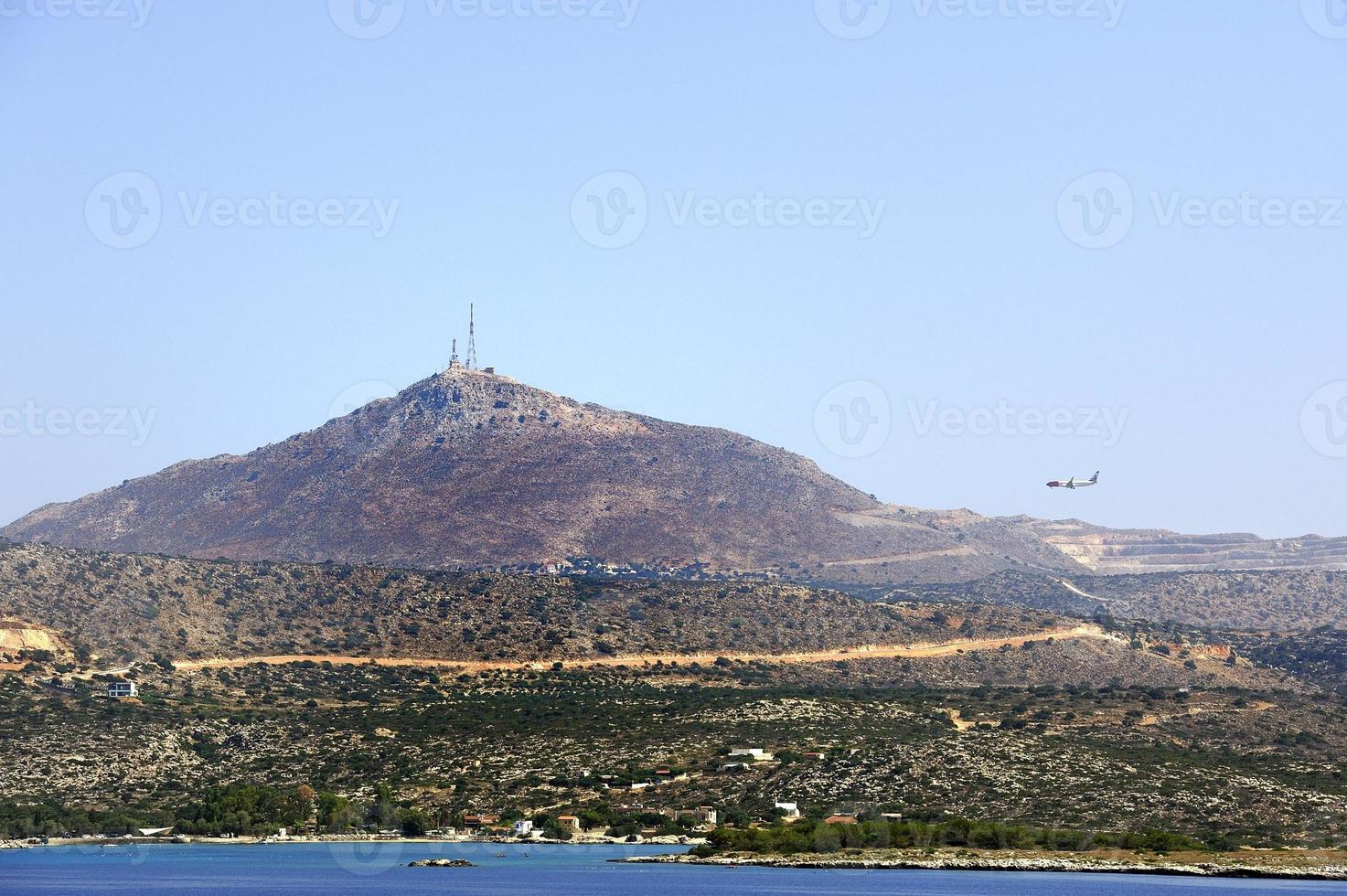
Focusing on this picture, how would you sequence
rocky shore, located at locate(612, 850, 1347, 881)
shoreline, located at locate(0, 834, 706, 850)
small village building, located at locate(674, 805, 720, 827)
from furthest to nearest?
small village building, located at locate(674, 805, 720, 827), shoreline, located at locate(0, 834, 706, 850), rocky shore, located at locate(612, 850, 1347, 881)

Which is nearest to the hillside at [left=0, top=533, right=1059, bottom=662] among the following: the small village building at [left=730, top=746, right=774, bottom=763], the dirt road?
the dirt road

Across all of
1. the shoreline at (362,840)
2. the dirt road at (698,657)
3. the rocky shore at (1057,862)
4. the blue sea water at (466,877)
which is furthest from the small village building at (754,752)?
the dirt road at (698,657)

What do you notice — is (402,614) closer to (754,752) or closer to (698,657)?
(698,657)

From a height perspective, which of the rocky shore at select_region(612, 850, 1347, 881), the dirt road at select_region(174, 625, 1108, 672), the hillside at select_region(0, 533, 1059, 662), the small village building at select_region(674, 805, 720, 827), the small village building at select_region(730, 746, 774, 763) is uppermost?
the hillside at select_region(0, 533, 1059, 662)

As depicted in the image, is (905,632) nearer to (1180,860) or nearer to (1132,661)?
(1132,661)

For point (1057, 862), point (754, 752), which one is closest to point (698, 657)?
point (754, 752)

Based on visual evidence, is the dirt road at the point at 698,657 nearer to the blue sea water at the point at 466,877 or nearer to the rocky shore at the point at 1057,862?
the blue sea water at the point at 466,877

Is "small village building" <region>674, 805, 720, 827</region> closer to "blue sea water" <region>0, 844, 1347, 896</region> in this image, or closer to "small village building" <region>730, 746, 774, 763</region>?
"blue sea water" <region>0, 844, 1347, 896</region>
